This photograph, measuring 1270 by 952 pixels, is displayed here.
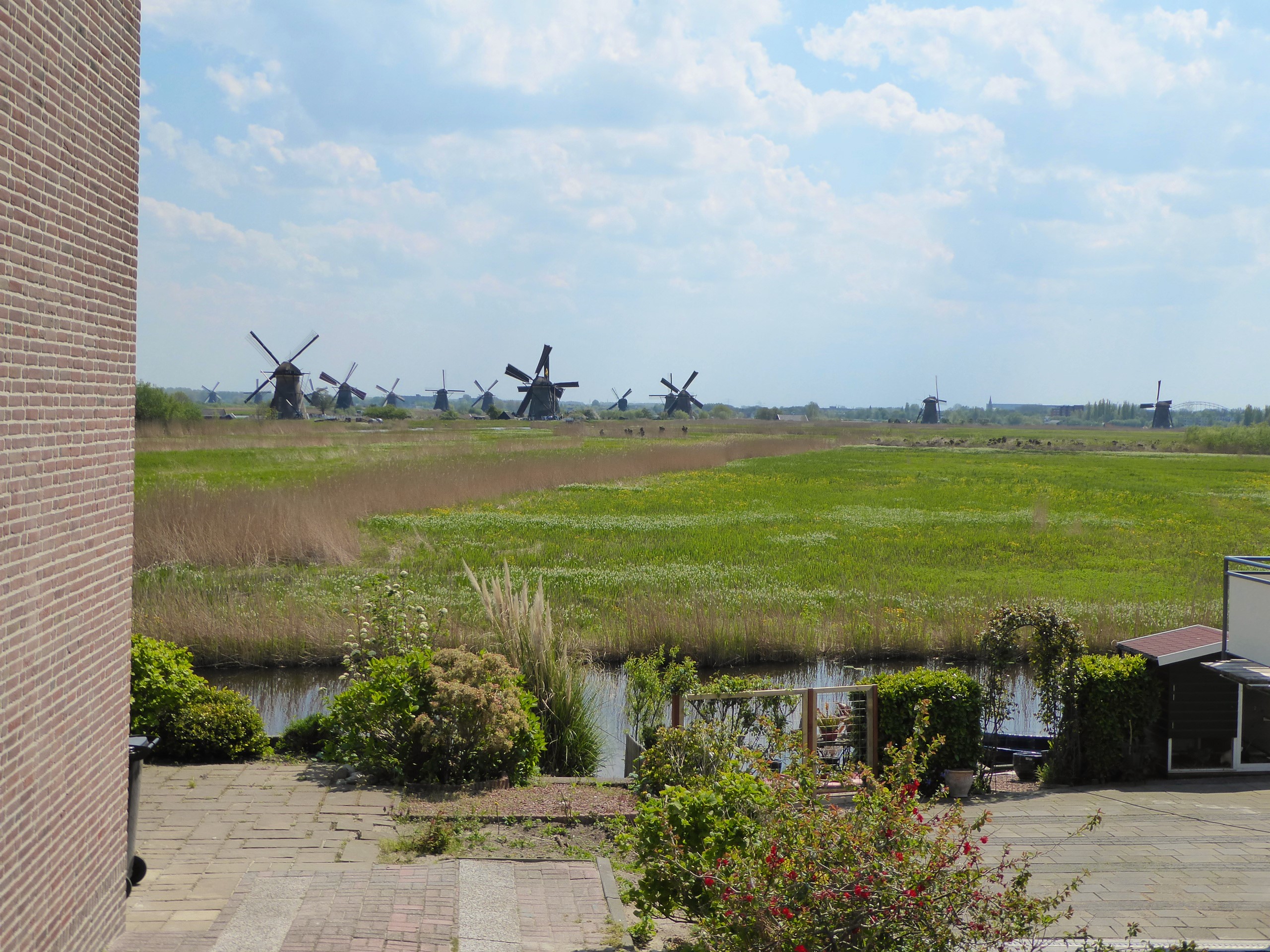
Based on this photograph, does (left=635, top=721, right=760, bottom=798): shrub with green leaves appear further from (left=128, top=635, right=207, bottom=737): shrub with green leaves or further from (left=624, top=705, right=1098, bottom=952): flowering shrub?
(left=128, top=635, right=207, bottom=737): shrub with green leaves

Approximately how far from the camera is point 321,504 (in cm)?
2936

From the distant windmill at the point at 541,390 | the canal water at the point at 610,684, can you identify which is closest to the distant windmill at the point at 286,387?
the distant windmill at the point at 541,390

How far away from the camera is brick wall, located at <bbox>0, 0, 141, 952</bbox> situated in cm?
468

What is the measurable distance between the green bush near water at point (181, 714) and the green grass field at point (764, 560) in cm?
663

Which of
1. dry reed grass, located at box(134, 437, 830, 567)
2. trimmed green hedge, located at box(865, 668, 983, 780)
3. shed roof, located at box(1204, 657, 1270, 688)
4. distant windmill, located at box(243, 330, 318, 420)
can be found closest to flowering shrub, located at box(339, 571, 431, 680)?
trimmed green hedge, located at box(865, 668, 983, 780)

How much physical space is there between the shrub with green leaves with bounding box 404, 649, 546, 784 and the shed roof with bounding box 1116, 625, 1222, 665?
7.74 metres

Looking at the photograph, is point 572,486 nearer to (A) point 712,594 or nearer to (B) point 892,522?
(B) point 892,522

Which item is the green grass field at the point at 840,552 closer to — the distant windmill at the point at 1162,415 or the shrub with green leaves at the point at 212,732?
the shrub with green leaves at the point at 212,732

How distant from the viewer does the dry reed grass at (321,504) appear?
78.7 feet

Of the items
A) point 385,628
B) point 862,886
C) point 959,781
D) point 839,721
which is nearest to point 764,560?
point 839,721

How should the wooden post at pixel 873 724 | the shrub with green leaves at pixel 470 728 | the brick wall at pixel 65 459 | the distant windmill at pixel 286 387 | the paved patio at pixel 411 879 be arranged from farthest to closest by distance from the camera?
1. the distant windmill at pixel 286 387
2. the wooden post at pixel 873 724
3. the shrub with green leaves at pixel 470 728
4. the paved patio at pixel 411 879
5. the brick wall at pixel 65 459

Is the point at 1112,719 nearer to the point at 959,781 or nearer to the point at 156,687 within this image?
the point at 959,781

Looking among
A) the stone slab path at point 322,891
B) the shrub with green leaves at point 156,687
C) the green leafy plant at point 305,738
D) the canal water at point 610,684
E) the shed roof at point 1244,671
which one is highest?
the shed roof at point 1244,671

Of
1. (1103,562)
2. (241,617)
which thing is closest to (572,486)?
(1103,562)
